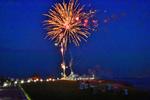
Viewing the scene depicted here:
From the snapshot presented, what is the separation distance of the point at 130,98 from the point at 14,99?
11.1 meters

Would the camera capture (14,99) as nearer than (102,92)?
Yes

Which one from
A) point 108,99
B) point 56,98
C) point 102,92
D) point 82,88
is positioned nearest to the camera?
point 108,99

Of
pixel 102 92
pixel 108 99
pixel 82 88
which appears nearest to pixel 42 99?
pixel 108 99

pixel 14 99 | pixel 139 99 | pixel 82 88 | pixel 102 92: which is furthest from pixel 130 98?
pixel 82 88

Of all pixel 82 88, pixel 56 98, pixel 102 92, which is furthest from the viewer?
pixel 82 88

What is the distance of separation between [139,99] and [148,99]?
2.80 ft

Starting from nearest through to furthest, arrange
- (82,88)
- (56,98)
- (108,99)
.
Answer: (108,99) < (56,98) < (82,88)

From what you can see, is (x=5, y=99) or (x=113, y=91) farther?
(x=113, y=91)

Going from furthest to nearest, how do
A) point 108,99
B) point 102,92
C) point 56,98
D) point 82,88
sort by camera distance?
point 82,88, point 102,92, point 56,98, point 108,99

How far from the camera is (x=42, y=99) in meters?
39.9

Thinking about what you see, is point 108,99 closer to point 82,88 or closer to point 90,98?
point 90,98

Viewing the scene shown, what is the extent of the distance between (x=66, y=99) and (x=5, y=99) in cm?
589

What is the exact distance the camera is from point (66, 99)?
40.3 metres

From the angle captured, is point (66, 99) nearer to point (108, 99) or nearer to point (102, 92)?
point (108, 99)
